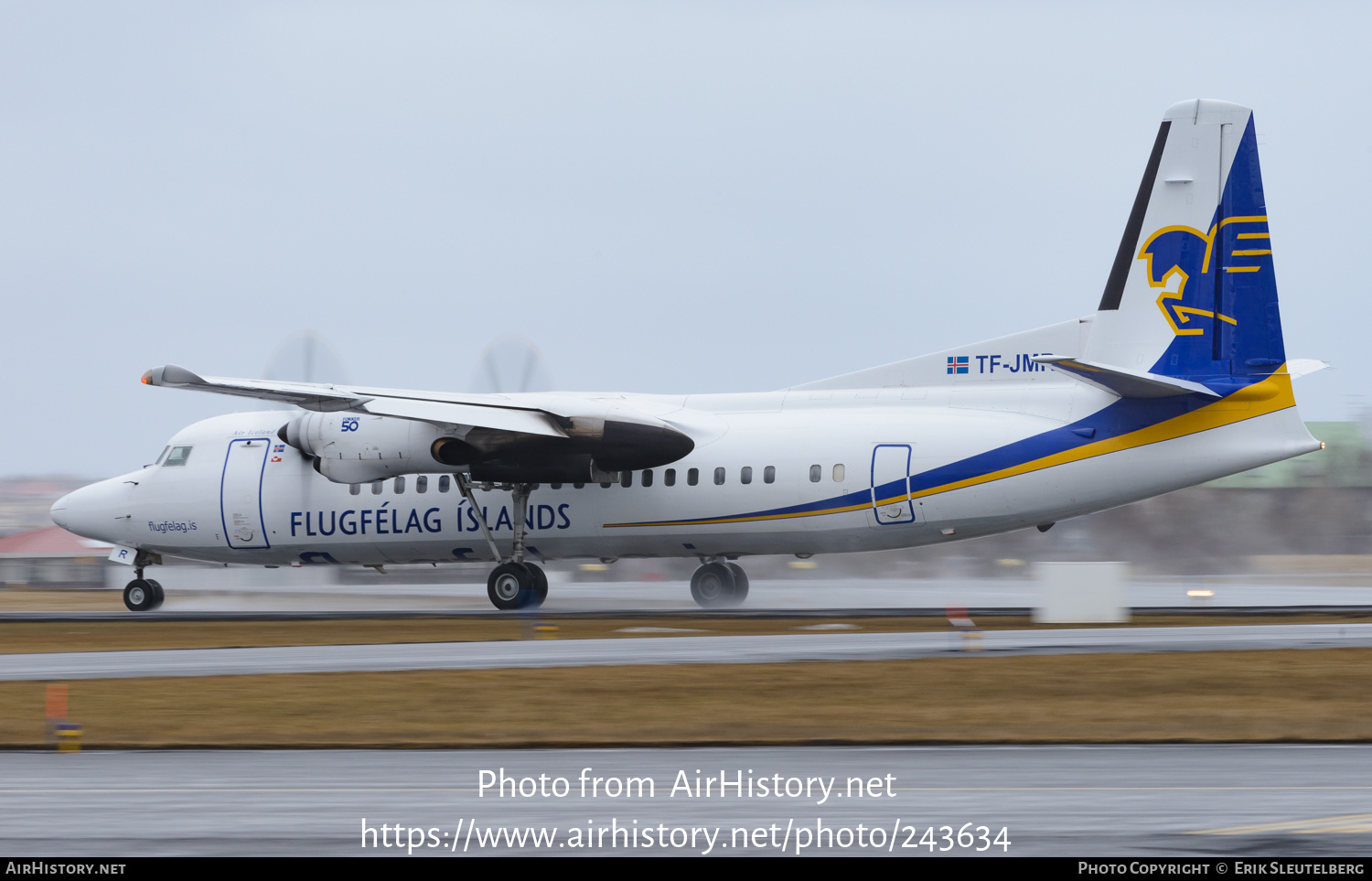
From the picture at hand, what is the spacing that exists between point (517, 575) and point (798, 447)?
604 cm

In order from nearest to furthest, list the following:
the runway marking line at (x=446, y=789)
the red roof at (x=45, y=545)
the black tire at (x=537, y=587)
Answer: the runway marking line at (x=446, y=789), the black tire at (x=537, y=587), the red roof at (x=45, y=545)

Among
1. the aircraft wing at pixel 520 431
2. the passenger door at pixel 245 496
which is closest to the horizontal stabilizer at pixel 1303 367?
the aircraft wing at pixel 520 431

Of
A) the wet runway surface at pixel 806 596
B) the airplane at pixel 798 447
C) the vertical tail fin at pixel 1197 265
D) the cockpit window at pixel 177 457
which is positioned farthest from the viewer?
the cockpit window at pixel 177 457

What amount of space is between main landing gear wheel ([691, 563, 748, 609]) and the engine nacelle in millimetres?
5467

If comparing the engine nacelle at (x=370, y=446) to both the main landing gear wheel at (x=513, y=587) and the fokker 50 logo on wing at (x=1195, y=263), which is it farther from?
the fokker 50 logo on wing at (x=1195, y=263)

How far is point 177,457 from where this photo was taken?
3125 centimetres

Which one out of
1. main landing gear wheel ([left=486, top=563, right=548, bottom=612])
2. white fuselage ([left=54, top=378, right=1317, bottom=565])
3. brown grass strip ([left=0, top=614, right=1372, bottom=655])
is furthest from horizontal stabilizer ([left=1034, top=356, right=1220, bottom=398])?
main landing gear wheel ([left=486, top=563, right=548, bottom=612])

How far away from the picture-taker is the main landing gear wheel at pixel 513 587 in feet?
91.5

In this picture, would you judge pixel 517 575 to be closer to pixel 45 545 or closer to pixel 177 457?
pixel 177 457

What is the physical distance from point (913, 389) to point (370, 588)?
65.7 feet

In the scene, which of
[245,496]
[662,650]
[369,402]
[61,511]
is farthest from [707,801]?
[61,511]

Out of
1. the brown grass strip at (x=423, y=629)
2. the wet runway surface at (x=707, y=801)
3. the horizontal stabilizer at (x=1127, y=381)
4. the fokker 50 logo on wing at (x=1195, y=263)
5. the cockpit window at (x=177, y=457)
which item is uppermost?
the fokker 50 logo on wing at (x=1195, y=263)

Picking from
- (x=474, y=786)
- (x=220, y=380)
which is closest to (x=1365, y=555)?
(x=220, y=380)
